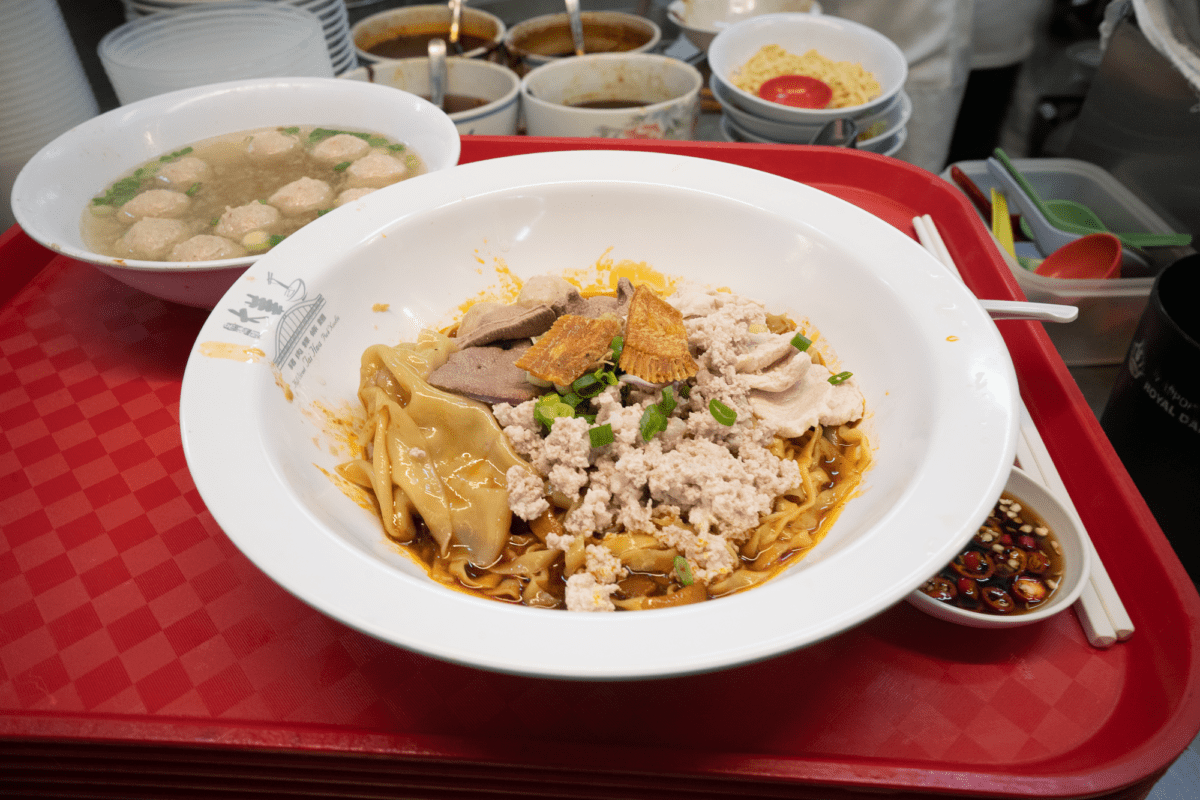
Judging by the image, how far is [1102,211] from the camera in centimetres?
379

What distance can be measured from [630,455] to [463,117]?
226 centimetres

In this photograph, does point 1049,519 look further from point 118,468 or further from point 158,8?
point 158,8

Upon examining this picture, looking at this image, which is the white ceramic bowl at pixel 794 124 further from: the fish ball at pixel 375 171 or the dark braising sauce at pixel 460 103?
the fish ball at pixel 375 171

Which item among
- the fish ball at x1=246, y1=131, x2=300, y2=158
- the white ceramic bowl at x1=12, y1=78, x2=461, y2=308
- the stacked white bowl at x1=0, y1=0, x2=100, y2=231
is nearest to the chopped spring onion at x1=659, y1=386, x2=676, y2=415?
the white ceramic bowl at x1=12, y1=78, x2=461, y2=308

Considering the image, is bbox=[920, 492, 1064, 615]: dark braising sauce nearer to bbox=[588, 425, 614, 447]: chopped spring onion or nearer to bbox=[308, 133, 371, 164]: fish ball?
bbox=[588, 425, 614, 447]: chopped spring onion

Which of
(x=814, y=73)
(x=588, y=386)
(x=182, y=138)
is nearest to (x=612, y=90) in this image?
(x=814, y=73)

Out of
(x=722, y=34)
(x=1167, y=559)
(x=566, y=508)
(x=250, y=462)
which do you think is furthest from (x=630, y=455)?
(x=722, y=34)

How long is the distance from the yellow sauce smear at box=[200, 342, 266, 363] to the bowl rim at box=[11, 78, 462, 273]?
0.42m

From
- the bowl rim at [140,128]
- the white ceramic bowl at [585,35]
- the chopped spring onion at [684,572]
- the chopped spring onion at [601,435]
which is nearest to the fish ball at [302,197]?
the bowl rim at [140,128]

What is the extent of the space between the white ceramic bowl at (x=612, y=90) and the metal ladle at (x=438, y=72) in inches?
18.2

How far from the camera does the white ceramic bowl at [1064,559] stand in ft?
4.93

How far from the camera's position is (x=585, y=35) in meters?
4.43

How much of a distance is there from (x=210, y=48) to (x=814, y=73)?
3.26 meters

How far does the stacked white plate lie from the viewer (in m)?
3.27
